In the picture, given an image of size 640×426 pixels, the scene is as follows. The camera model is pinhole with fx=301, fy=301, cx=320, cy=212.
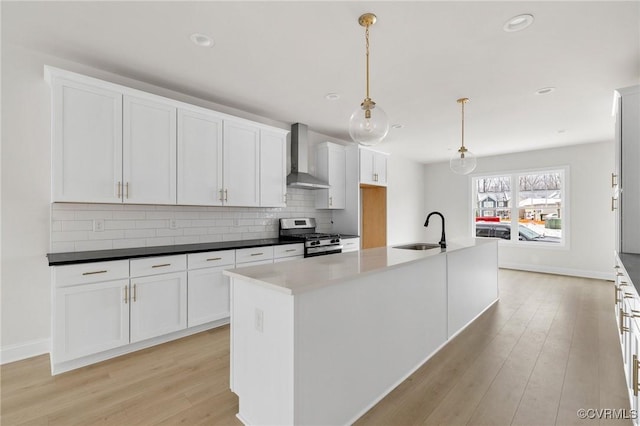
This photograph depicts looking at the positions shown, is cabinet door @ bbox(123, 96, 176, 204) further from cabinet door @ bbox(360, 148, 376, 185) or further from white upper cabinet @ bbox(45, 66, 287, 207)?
cabinet door @ bbox(360, 148, 376, 185)

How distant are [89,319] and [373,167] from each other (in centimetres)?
464

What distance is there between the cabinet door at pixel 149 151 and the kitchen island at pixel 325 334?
1744mm

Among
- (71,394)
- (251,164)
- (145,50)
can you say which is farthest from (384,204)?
(71,394)

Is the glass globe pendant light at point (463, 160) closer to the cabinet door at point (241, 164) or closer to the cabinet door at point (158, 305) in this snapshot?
the cabinet door at point (241, 164)

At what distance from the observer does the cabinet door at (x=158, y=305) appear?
274 cm

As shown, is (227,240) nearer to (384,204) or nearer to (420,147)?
(384,204)

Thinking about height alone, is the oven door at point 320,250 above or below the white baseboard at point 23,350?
above

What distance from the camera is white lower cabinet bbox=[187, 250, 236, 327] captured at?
310 centimetres

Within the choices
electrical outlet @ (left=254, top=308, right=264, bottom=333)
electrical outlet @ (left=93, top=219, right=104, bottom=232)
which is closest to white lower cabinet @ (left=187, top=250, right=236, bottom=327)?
electrical outlet @ (left=93, top=219, right=104, bottom=232)

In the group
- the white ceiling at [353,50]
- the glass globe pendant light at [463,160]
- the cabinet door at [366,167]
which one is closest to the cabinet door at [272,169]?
the white ceiling at [353,50]

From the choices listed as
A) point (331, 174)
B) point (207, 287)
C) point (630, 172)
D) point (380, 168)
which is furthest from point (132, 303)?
point (630, 172)

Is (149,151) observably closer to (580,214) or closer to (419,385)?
(419,385)

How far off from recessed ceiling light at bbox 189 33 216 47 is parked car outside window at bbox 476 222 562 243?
7.12 m

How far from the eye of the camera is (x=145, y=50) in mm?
2590
